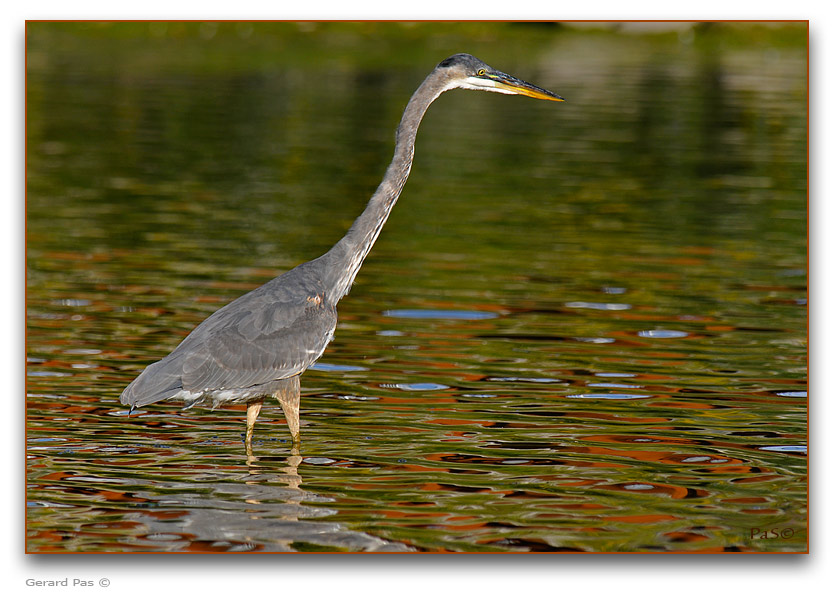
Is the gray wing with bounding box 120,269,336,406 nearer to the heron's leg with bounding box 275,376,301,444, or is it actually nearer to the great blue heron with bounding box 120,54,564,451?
the great blue heron with bounding box 120,54,564,451

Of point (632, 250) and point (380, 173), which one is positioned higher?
point (380, 173)

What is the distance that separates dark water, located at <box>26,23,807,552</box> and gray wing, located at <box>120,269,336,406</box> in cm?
64

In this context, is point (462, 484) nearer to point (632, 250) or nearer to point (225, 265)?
point (225, 265)

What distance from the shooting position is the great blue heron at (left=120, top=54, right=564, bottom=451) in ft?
29.0

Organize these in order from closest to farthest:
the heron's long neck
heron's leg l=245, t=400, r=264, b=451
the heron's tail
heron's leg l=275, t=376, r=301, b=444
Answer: the heron's tail
heron's leg l=275, t=376, r=301, b=444
heron's leg l=245, t=400, r=264, b=451
the heron's long neck

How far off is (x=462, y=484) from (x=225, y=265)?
752cm

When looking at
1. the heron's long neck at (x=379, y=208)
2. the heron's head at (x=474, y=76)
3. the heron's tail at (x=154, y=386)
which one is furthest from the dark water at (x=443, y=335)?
the heron's head at (x=474, y=76)

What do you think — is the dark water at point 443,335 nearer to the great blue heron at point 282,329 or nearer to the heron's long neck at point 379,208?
the great blue heron at point 282,329

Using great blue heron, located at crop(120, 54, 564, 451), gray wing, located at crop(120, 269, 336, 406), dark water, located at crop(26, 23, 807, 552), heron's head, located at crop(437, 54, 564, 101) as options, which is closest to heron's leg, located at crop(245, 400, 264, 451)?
great blue heron, located at crop(120, 54, 564, 451)

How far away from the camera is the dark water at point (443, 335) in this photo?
8203 mm

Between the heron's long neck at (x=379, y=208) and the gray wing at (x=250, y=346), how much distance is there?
30 centimetres

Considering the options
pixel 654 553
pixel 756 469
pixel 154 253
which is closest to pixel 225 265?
pixel 154 253

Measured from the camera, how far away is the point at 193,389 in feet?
28.8

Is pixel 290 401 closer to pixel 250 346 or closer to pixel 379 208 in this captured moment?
pixel 250 346
